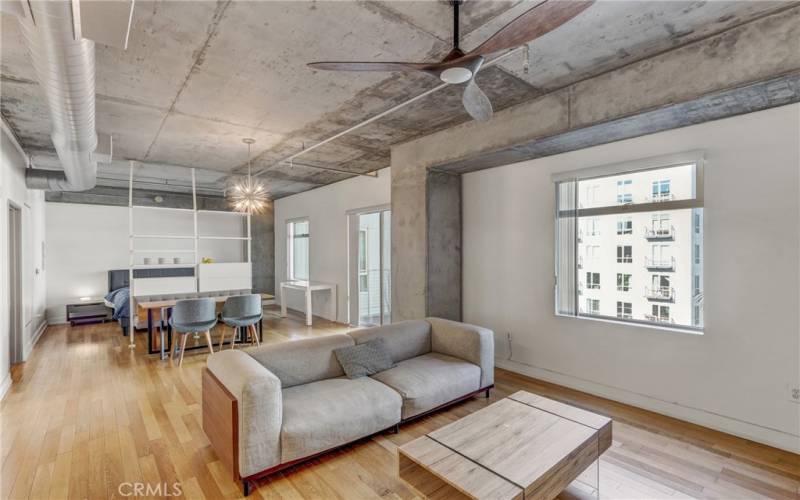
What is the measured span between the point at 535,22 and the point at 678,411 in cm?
333

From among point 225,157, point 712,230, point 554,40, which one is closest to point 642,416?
point 712,230

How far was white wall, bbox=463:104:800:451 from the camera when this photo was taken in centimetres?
268

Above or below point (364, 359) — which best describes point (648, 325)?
above

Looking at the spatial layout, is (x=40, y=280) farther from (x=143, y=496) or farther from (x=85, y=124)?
(x=143, y=496)

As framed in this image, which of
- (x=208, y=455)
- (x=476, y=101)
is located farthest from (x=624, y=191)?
(x=208, y=455)

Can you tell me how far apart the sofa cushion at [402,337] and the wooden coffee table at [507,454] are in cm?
131

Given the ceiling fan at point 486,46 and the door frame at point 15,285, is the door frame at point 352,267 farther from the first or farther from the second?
the ceiling fan at point 486,46

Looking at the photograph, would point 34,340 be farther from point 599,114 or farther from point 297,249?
point 599,114

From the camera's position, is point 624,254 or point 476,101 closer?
point 476,101

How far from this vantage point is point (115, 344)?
5715 millimetres

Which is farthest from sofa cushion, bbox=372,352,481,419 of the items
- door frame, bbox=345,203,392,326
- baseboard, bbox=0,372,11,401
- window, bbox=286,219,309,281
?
window, bbox=286,219,309,281

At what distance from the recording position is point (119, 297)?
664 centimetres

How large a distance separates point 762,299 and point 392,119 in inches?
140

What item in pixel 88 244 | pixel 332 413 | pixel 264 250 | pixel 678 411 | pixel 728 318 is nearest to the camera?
pixel 332 413
